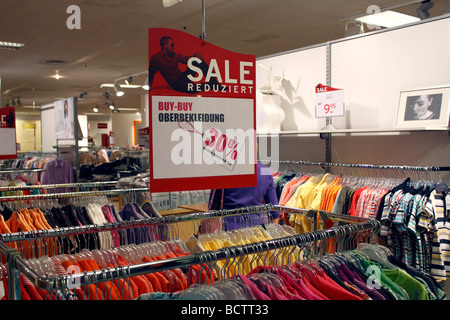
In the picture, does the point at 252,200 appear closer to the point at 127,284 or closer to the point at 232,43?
the point at 127,284

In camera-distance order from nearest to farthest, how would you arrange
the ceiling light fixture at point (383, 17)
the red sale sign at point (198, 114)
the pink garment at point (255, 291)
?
the pink garment at point (255, 291)
the red sale sign at point (198, 114)
the ceiling light fixture at point (383, 17)

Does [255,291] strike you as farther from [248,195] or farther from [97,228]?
[248,195]

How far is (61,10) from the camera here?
22.2 ft

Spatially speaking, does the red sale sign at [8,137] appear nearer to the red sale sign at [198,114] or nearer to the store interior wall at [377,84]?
the store interior wall at [377,84]

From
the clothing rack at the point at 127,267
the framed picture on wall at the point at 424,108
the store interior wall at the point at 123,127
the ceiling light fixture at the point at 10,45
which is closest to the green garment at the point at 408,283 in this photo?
the clothing rack at the point at 127,267

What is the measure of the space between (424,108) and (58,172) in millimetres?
5773

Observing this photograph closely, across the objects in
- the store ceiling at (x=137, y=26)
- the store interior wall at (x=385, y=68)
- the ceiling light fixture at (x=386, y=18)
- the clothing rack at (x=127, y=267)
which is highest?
the store ceiling at (x=137, y=26)

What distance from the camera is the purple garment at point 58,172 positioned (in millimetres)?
7224

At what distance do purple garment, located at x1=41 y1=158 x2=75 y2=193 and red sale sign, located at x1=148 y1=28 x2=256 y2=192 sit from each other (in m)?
5.93

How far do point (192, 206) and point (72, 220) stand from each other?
8.12 feet

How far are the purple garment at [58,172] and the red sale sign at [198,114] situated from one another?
5.93m

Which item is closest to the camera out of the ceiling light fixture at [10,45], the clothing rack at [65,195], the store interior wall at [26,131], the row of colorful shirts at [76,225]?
the row of colorful shirts at [76,225]

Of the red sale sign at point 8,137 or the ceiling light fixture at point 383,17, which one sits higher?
the ceiling light fixture at point 383,17

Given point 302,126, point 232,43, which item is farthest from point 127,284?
point 232,43
